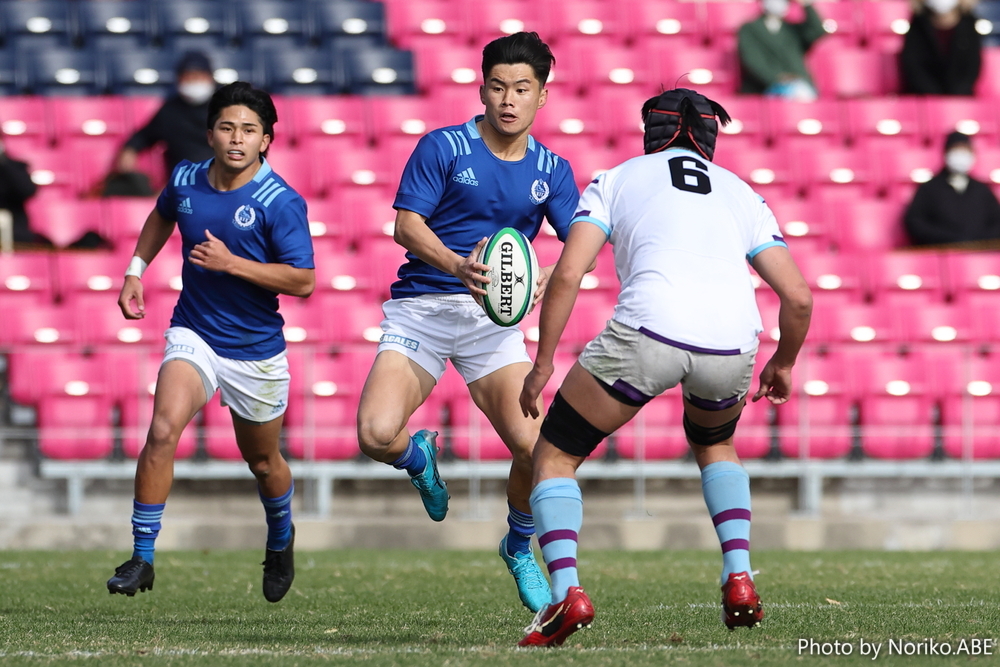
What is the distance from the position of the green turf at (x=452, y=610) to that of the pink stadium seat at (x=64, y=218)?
3.35m

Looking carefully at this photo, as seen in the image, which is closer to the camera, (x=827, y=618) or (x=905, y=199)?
(x=827, y=618)

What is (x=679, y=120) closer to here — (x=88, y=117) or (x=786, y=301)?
(x=786, y=301)

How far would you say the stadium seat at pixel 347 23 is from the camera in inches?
558

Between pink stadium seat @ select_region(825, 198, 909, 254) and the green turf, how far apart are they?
354 centimetres

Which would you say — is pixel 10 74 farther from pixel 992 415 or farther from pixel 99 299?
pixel 992 415

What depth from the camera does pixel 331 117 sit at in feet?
42.8

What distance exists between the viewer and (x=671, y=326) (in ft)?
14.6

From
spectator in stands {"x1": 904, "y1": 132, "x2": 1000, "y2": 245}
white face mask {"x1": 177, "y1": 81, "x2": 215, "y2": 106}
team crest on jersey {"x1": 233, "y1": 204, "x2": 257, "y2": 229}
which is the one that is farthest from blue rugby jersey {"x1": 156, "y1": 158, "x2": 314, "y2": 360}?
spectator in stands {"x1": 904, "y1": 132, "x2": 1000, "y2": 245}

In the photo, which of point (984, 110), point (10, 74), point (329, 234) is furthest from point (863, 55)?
point (10, 74)

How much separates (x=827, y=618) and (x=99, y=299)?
7108 mm

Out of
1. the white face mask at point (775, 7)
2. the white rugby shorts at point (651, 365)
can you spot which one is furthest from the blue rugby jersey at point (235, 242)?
the white face mask at point (775, 7)

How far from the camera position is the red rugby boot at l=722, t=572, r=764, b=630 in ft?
14.6

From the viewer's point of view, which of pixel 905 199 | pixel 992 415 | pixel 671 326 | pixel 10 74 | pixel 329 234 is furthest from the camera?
pixel 10 74

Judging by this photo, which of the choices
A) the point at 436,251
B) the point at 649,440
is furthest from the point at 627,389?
the point at 649,440
